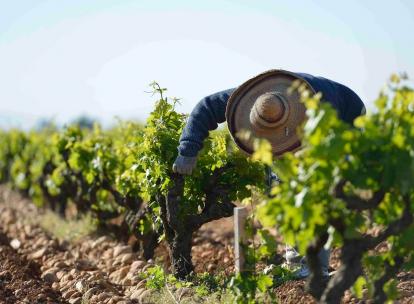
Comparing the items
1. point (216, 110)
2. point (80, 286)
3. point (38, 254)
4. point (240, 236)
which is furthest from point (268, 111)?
point (38, 254)

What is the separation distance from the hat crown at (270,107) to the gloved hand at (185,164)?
590mm

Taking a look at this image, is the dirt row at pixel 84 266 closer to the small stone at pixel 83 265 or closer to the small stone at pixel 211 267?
the small stone at pixel 83 265

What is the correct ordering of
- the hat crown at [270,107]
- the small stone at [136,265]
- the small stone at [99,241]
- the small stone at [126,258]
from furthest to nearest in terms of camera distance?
the small stone at [99,241] < the small stone at [126,258] < the small stone at [136,265] < the hat crown at [270,107]

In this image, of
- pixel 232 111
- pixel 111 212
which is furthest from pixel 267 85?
pixel 111 212

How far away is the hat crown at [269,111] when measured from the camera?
16.3ft

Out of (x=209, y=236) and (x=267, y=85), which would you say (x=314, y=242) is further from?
(x=209, y=236)

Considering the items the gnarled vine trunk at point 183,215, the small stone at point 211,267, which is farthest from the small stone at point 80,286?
the small stone at point 211,267

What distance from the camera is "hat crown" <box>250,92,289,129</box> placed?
16.3 ft

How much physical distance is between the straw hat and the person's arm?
17 centimetres

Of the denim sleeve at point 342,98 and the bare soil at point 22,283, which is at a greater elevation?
the denim sleeve at point 342,98

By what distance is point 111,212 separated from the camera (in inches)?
350

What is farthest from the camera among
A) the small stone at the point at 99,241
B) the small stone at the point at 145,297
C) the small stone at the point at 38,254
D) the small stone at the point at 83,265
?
the small stone at the point at 99,241

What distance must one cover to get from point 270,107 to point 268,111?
3cm

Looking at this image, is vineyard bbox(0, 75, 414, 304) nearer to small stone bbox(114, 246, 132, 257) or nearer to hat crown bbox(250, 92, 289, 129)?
small stone bbox(114, 246, 132, 257)
